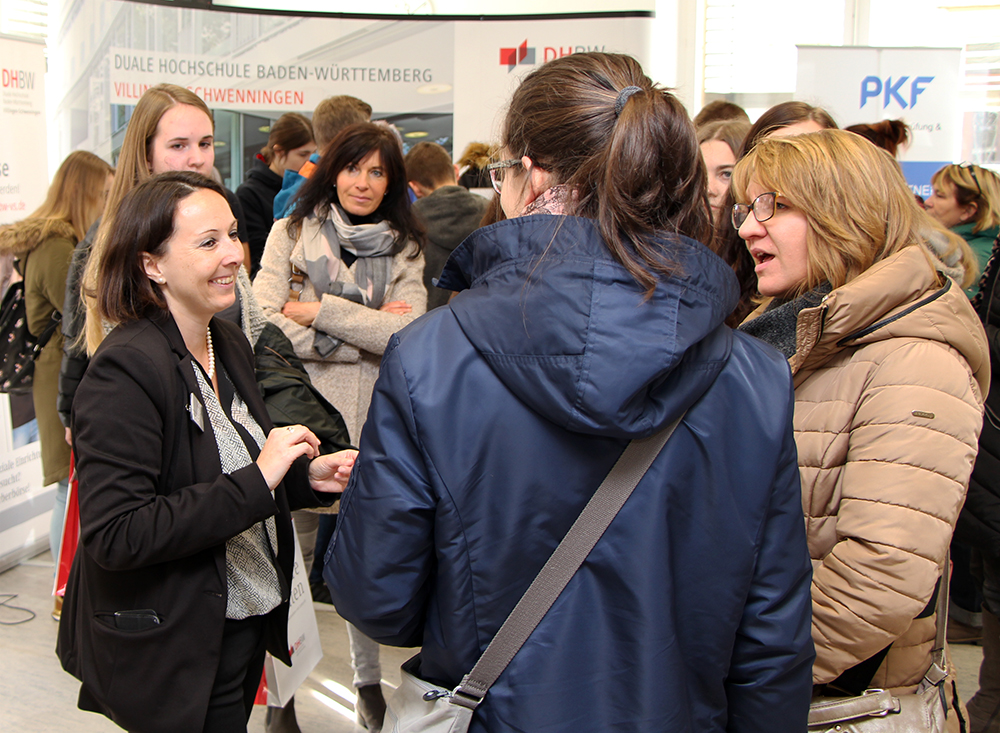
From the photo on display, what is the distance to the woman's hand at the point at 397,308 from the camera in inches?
115

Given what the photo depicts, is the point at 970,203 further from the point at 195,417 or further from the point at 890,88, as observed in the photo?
the point at 195,417

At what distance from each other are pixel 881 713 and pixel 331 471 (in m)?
1.14

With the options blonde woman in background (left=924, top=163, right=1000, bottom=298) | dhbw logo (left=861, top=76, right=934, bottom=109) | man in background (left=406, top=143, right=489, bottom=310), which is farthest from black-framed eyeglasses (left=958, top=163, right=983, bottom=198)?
man in background (left=406, top=143, right=489, bottom=310)

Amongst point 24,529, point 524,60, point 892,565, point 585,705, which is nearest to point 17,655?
point 24,529

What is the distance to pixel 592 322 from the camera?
3.04ft

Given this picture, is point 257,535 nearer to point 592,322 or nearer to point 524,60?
point 592,322

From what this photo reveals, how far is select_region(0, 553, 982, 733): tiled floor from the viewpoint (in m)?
2.76

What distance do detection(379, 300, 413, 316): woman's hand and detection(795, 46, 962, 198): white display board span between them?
12.2 ft

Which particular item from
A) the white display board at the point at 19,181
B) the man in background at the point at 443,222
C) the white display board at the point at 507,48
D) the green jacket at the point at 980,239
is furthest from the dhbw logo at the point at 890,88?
the white display board at the point at 19,181

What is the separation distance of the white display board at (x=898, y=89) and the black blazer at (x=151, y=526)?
501cm

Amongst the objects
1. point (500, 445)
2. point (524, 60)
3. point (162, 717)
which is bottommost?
point (162, 717)

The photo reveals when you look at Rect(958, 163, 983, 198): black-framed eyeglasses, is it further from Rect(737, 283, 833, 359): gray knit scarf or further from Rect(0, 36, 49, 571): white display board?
Rect(0, 36, 49, 571): white display board

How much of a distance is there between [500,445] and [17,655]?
3085 millimetres

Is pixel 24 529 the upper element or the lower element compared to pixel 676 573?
lower
